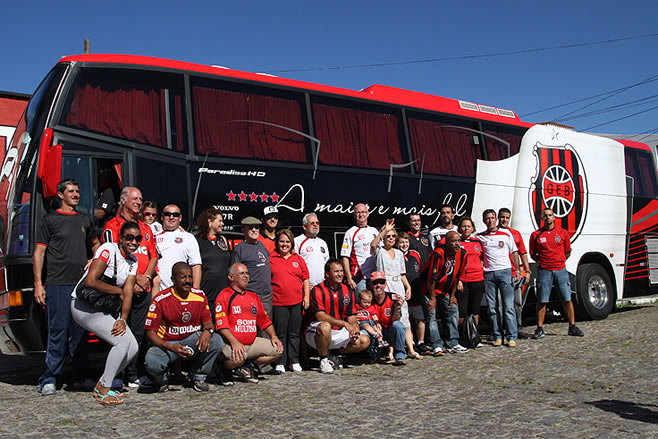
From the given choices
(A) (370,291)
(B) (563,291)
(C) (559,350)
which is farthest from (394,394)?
(B) (563,291)

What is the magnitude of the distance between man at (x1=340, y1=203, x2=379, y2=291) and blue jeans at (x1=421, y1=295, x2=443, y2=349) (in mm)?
856

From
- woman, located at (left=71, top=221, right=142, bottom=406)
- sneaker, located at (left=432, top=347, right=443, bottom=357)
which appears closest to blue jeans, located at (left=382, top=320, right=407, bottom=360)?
sneaker, located at (left=432, top=347, right=443, bottom=357)

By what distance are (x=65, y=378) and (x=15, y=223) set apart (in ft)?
6.13

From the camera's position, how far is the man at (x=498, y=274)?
900 centimetres

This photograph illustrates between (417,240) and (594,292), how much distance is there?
5.13m

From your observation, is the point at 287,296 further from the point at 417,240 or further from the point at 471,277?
the point at 471,277

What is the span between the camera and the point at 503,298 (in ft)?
29.6

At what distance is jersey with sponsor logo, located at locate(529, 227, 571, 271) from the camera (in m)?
9.79

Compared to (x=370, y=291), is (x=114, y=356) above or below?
below

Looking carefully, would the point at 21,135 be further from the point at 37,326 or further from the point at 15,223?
the point at 37,326

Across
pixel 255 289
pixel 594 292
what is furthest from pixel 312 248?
pixel 594 292

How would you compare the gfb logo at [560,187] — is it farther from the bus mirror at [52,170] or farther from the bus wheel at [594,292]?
the bus mirror at [52,170]

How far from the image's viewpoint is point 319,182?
848 cm

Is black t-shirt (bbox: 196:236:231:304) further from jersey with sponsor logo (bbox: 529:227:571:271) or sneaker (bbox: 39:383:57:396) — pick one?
jersey with sponsor logo (bbox: 529:227:571:271)
